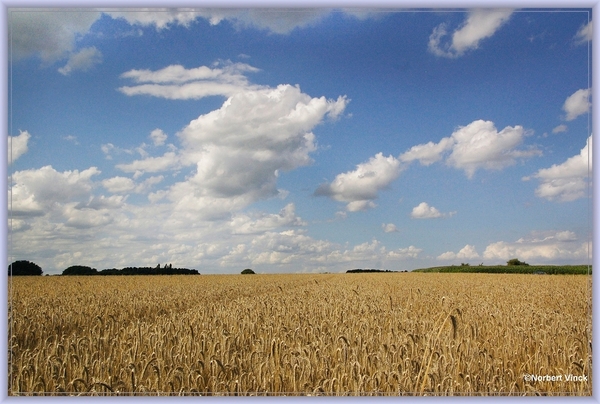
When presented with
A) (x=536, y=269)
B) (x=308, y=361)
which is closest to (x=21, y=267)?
(x=308, y=361)

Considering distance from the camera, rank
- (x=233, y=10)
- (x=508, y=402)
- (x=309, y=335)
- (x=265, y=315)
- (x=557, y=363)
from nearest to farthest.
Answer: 1. (x=508, y=402)
2. (x=557, y=363)
3. (x=233, y=10)
4. (x=309, y=335)
5. (x=265, y=315)

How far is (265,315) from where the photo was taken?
7.08 metres

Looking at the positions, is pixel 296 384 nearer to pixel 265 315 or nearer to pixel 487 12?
pixel 265 315

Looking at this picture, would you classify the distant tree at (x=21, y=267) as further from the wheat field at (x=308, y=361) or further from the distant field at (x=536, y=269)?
the distant field at (x=536, y=269)

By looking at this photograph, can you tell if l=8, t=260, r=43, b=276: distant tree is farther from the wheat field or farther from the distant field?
the distant field

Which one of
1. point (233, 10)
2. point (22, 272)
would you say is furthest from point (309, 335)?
point (233, 10)

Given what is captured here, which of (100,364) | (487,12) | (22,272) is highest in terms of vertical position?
(487,12)

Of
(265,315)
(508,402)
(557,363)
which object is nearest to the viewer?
(508,402)

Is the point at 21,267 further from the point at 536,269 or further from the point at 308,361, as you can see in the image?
the point at 536,269

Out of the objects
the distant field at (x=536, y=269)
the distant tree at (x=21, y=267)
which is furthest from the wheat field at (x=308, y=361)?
the distant field at (x=536, y=269)

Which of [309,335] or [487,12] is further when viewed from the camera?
[309,335]

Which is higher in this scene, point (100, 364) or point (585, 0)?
point (585, 0)

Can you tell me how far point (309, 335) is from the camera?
5.36 meters

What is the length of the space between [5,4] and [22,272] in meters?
2.80
